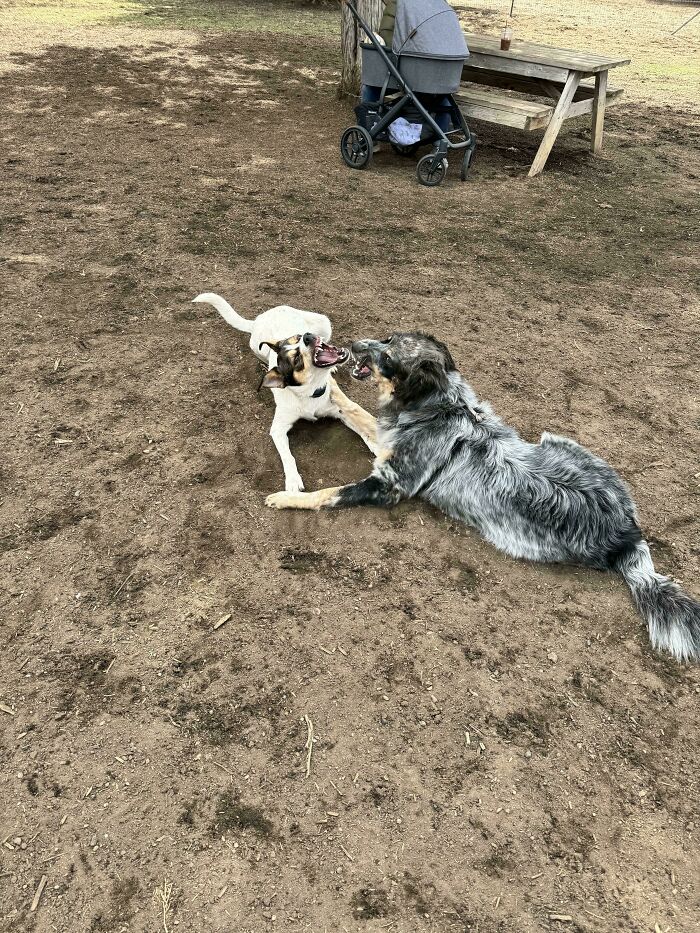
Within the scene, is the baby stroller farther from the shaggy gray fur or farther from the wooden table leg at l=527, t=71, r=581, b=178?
the shaggy gray fur

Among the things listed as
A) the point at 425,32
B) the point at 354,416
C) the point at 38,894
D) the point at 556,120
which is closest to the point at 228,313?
the point at 354,416

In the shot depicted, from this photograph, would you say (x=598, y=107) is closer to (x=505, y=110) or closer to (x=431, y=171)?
(x=505, y=110)

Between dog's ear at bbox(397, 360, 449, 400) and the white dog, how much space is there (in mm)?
443

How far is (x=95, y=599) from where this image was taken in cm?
325

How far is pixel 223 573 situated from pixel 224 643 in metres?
0.45

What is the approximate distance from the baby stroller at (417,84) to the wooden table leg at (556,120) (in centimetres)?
107

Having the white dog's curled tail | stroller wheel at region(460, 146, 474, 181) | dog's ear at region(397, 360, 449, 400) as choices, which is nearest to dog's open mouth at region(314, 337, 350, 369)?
dog's ear at region(397, 360, 449, 400)

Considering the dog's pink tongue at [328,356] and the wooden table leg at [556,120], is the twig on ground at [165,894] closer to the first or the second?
the dog's pink tongue at [328,356]

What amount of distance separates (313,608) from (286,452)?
1162mm

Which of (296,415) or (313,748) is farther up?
(296,415)

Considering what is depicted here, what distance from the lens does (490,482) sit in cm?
362

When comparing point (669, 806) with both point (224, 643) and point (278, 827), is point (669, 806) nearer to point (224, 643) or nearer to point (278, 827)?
point (278, 827)

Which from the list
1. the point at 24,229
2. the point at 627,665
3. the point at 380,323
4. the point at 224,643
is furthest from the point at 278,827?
the point at 24,229

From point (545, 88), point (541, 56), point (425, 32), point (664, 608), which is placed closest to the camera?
point (664, 608)
